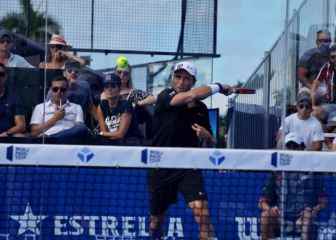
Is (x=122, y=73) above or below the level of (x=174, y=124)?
above

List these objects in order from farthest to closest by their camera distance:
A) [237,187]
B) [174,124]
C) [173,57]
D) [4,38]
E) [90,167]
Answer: [173,57] → [4,38] → [174,124] → [237,187] → [90,167]

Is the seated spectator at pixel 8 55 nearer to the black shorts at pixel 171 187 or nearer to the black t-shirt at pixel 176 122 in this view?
the black t-shirt at pixel 176 122

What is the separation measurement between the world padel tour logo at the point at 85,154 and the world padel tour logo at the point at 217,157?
775 mm

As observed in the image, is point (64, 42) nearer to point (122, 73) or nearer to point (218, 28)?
point (122, 73)

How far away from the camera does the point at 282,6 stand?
35.8 ft

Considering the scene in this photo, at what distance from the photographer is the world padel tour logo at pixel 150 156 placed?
686cm

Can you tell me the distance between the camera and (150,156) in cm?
688

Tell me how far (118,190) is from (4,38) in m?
3.25

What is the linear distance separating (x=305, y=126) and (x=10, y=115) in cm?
273

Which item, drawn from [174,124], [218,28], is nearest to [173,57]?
[218,28]

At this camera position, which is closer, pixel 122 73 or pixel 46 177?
pixel 46 177

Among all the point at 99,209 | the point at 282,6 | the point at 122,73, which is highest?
the point at 282,6

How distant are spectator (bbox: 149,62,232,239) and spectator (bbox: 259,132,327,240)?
417 millimetres

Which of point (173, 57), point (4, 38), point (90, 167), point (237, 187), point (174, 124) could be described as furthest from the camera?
point (173, 57)
